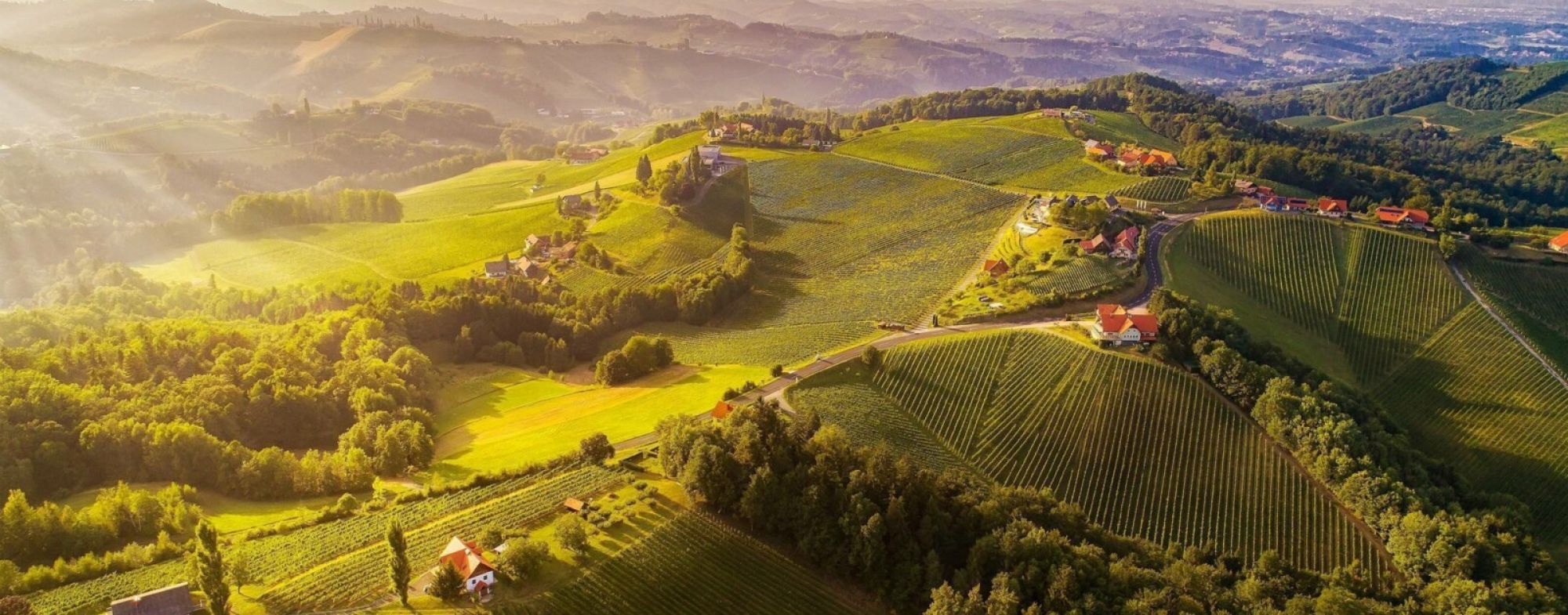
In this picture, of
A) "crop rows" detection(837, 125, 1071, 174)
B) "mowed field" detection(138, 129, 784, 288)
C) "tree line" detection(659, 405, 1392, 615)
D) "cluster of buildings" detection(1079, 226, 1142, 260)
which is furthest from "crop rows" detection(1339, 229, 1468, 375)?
"mowed field" detection(138, 129, 784, 288)

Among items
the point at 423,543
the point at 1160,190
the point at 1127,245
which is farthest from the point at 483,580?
the point at 1160,190

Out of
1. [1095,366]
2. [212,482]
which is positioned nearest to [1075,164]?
[1095,366]

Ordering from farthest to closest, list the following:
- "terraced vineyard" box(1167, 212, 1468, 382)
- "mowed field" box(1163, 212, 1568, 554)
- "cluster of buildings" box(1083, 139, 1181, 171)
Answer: "cluster of buildings" box(1083, 139, 1181, 171) < "terraced vineyard" box(1167, 212, 1468, 382) < "mowed field" box(1163, 212, 1568, 554)

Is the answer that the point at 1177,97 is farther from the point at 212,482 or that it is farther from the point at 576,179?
the point at 212,482

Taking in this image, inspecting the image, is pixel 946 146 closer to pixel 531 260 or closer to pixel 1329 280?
pixel 1329 280

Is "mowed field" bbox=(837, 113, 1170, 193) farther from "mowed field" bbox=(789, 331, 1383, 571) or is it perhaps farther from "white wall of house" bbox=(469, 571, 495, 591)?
"white wall of house" bbox=(469, 571, 495, 591)

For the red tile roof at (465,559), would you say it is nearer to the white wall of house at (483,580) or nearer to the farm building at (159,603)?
the white wall of house at (483,580)
